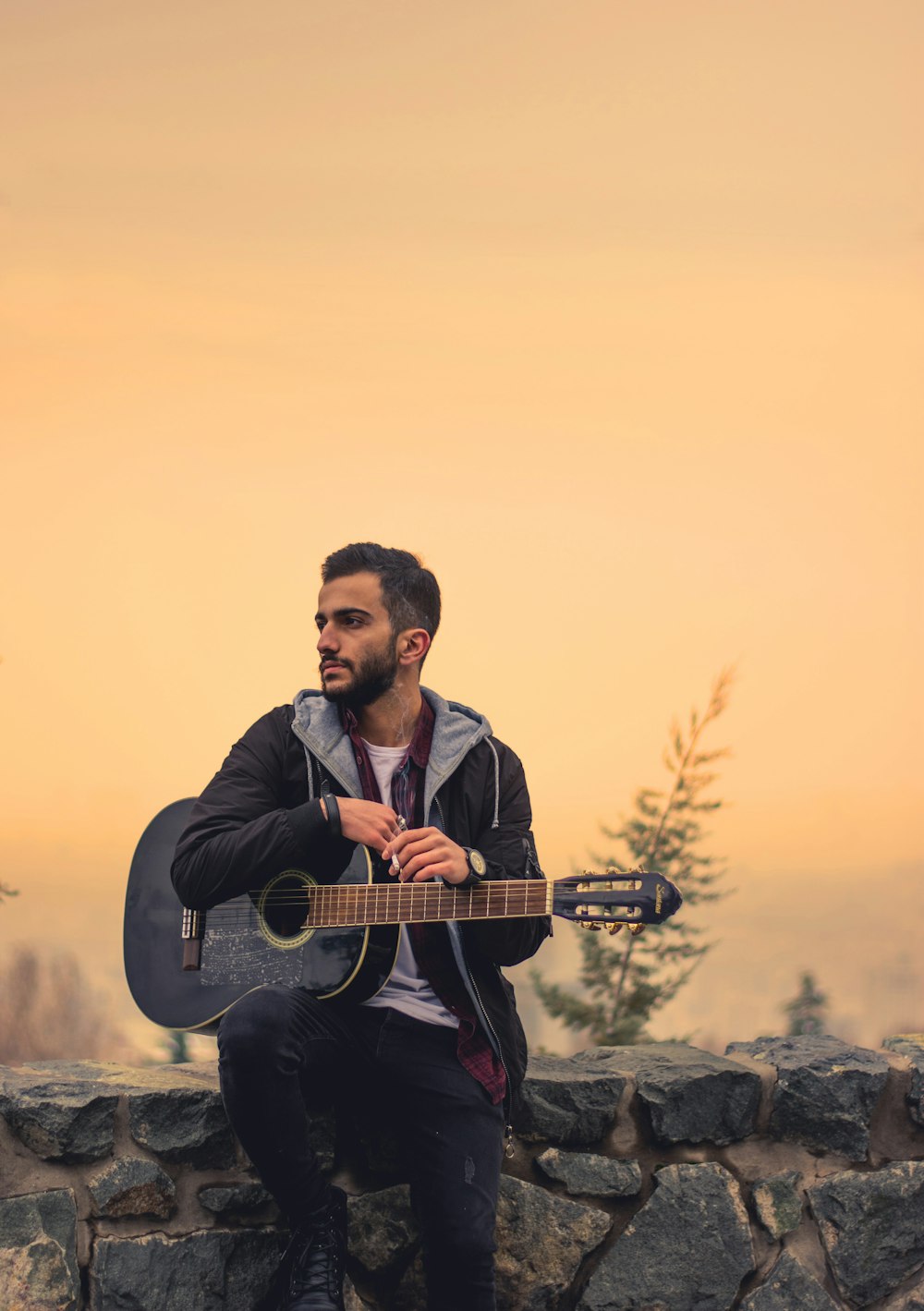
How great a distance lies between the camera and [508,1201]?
326 cm

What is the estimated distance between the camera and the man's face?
3.15 m

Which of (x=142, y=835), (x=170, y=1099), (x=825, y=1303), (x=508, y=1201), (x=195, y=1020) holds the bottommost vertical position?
(x=825, y=1303)

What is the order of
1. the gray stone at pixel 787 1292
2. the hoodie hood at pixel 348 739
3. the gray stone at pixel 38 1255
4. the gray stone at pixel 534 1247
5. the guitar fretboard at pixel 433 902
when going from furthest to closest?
the gray stone at pixel 787 1292, the gray stone at pixel 534 1247, the hoodie hood at pixel 348 739, the gray stone at pixel 38 1255, the guitar fretboard at pixel 433 902

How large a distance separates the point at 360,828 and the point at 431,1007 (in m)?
0.46

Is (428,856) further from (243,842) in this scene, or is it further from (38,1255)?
(38,1255)

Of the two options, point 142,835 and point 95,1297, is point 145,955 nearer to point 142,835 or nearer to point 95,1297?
point 142,835

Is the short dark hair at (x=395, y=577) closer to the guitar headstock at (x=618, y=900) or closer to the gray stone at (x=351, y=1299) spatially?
the guitar headstock at (x=618, y=900)

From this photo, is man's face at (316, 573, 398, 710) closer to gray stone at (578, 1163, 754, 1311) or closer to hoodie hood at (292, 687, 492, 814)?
hoodie hood at (292, 687, 492, 814)

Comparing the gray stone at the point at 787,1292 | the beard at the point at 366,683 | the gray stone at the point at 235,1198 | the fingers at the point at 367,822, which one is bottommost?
the gray stone at the point at 787,1292

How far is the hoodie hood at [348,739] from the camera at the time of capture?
3.06 metres

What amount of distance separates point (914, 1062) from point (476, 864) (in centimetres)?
150

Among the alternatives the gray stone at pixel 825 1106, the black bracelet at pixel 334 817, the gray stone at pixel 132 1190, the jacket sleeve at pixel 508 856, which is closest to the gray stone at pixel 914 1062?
the gray stone at pixel 825 1106

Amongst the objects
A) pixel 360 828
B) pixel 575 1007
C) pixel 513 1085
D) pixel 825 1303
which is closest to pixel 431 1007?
pixel 513 1085

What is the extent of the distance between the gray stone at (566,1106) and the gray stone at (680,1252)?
21 cm
